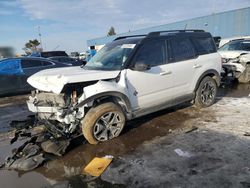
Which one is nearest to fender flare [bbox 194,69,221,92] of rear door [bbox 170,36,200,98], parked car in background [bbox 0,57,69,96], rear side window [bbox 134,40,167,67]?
rear door [bbox 170,36,200,98]

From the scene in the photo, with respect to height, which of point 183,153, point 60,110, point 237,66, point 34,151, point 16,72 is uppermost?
point 16,72

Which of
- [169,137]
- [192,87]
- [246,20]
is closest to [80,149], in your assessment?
[169,137]

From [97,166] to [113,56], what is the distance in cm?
250

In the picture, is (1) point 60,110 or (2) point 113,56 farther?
(2) point 113,56

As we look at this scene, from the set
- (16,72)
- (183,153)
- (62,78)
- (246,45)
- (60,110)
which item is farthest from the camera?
(246,45)

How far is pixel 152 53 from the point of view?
602cm

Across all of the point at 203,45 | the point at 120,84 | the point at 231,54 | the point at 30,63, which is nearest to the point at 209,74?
the point at 203,45

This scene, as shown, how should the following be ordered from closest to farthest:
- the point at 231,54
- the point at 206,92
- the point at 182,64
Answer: the point at 182,64, the point at 206,92, the point at 231,54

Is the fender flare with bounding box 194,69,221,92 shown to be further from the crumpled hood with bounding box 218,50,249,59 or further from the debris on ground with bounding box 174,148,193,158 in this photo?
the crumpled hood with bounding box 218,50,249,59

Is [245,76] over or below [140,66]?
below

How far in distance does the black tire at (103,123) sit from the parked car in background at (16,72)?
21.8 ft

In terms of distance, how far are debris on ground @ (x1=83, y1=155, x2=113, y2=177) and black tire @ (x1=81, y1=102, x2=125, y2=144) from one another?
59cm

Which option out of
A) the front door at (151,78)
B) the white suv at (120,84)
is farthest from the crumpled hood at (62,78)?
the front door at (151,78)

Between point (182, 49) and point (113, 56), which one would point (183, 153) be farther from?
point (182, 49)
